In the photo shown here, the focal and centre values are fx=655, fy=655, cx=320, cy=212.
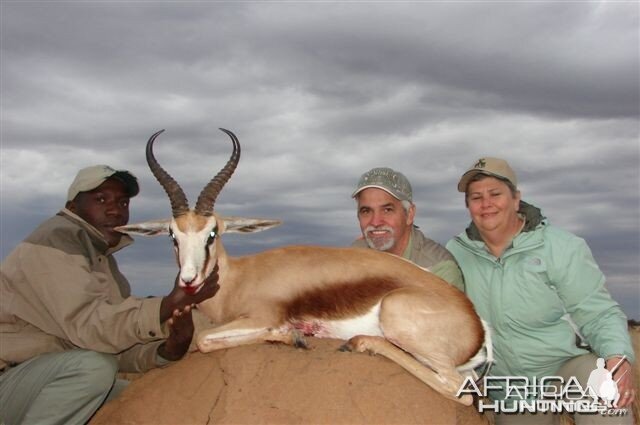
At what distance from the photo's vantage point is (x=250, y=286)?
6.44m

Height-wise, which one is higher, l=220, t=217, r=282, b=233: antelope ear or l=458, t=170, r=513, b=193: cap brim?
l=458, t=170, r=513, b=193: cap brim

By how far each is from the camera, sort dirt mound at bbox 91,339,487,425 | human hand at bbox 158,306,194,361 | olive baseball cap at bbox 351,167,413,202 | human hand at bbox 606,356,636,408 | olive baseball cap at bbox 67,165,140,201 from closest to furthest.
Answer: dirt mound at bbox 91,339,487,425
human hand at bbox 158,306,194,361
human hand at bbox 606,356,636,408
olive baseball cap at bbox 67,165,140,201
olive baseball cap at bbox 351,167,413,202

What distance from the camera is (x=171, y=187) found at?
660 cm

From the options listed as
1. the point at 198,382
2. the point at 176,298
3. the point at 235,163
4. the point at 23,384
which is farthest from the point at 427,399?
the point at 23,384

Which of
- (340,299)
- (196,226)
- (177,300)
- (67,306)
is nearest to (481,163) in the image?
(340,299)

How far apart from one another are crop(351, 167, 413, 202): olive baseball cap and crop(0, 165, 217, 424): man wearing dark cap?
8.43ft

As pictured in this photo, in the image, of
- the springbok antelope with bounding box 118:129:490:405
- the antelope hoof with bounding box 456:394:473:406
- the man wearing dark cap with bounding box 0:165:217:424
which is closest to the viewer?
the antelope hoof with bounding box 456:394:473:406

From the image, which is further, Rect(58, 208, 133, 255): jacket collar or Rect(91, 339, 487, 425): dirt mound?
Rect(58, 208, 133, 255): jacket collar


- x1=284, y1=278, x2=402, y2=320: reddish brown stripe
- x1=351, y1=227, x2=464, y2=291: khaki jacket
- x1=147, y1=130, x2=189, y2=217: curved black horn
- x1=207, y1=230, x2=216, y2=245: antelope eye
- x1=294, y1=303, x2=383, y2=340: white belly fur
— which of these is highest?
x1=147, y1=130, x2=189, y2=217: curved black horn

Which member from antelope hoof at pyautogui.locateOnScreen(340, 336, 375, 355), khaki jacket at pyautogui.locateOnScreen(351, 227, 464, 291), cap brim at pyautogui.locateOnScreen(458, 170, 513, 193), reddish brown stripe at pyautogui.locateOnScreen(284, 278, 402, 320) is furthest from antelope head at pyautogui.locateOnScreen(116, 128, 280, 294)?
cap brim at pyautogui.locateOnScreen(458, 170, 513, 193)

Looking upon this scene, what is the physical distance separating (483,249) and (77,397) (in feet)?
14.6

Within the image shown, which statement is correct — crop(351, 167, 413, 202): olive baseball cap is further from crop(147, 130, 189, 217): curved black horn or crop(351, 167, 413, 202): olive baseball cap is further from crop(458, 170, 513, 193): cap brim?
crop(147, 130, 189, 217): curved black horn

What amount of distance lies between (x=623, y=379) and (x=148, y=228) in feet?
16.1

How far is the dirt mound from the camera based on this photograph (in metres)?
5.07
